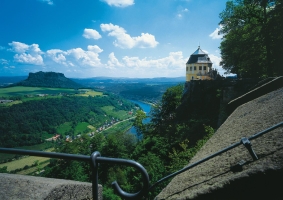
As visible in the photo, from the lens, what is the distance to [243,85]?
17547mm

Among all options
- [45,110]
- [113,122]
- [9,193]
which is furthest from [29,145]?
[9,193]

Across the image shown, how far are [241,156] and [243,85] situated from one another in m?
17.3

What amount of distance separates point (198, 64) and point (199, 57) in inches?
77.1

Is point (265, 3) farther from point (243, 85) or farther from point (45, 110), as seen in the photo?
point (45, 110)

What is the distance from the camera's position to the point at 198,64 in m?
47.4

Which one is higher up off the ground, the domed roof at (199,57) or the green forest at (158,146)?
the domed roof at (199,57)

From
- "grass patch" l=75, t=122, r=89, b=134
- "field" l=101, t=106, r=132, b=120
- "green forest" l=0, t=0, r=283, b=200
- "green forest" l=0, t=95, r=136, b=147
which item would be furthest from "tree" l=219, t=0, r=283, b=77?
"field" l=101, t=106, r=132, b=120

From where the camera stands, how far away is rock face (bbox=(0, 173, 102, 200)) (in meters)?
1.72

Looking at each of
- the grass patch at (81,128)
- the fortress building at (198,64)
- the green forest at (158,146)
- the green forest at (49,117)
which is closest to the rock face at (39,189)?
the green forest at (158,146)

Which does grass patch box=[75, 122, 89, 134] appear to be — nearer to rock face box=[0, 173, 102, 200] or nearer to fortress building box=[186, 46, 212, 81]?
fortress building box=[186, 46, 212, 81]

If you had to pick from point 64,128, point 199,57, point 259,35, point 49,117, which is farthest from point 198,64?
point 49,117

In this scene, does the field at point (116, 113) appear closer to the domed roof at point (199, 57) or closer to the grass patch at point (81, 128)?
the grass patch at point (81, 128)

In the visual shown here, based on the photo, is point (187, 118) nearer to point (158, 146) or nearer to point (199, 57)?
point (158, 146)

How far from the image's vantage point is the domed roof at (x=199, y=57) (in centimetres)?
4747
